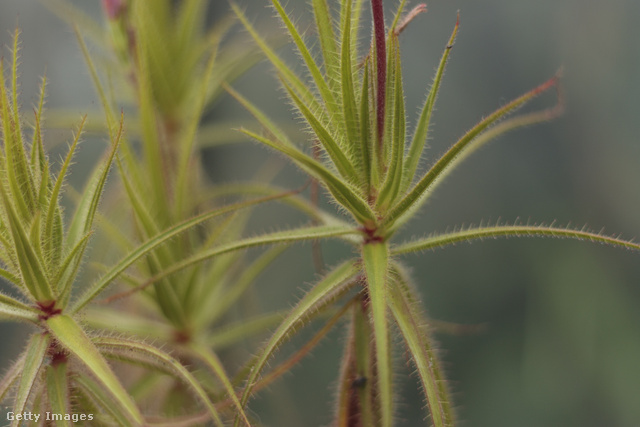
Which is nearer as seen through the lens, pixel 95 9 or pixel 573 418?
pixel 573 418

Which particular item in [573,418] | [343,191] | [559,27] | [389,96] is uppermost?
[559,27]

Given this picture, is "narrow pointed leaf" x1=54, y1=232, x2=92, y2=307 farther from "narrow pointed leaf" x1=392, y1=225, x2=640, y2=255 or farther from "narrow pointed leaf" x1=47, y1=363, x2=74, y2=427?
"narrow pointed leaf" x1=392, y1=225, x2=640, y2=255

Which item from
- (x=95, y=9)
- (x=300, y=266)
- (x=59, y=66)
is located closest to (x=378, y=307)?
(x=300, y=266)

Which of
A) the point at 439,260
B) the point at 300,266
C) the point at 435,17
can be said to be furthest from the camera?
the point at 300,266

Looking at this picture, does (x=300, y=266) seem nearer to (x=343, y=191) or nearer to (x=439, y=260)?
(x=439, y=260)

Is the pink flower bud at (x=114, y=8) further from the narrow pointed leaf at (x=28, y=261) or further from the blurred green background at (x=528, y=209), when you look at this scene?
the blurred green background at (x=528, y=209)

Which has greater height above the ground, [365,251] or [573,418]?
[365,251]

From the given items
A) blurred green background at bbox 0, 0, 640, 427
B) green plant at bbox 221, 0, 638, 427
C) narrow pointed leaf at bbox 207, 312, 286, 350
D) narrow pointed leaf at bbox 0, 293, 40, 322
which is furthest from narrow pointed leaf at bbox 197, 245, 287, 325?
blurred green background at bbox 0, 0, 640, 427
